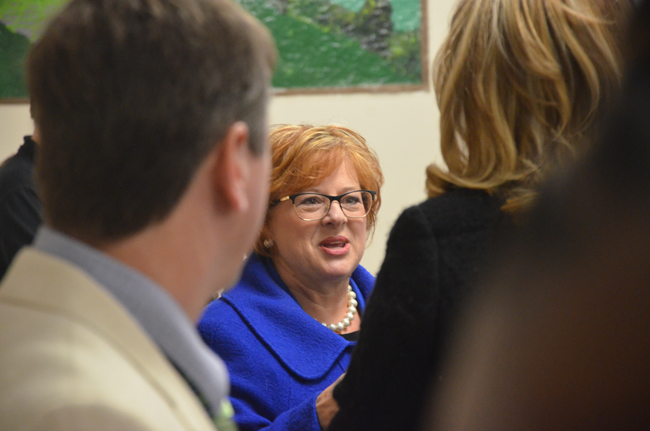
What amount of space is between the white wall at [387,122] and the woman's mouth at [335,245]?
992 mm

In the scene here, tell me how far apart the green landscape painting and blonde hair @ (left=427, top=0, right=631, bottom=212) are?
2083mm

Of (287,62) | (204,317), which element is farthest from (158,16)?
(287,62)

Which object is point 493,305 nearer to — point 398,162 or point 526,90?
point 526,90

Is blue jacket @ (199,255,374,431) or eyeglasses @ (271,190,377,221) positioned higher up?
eyeglasses @ (271,190,377,221)

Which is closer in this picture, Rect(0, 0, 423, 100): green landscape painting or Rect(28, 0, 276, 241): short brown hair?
Rect(28, 0, 276, 241): short brown hair

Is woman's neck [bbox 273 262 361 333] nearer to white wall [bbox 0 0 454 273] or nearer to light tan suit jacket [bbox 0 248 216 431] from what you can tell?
white wall [bbox 0 0 454 273]

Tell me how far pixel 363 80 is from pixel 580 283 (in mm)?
2843

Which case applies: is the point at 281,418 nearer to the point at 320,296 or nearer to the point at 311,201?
the point at 320,296

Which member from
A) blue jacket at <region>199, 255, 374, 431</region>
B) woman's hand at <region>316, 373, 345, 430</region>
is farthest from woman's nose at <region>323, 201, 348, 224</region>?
woman's hand at <region>316, 373, 345, 430</region>

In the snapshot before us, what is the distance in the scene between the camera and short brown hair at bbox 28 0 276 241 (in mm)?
693

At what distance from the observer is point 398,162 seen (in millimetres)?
3215

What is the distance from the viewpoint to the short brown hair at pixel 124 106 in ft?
2.27

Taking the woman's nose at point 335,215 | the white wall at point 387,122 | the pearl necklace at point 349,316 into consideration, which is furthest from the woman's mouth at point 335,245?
the white wall at point 387,122

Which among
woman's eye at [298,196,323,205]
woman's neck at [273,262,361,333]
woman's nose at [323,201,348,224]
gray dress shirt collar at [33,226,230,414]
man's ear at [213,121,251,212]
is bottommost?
woman's neck at [273,262,361,333]
